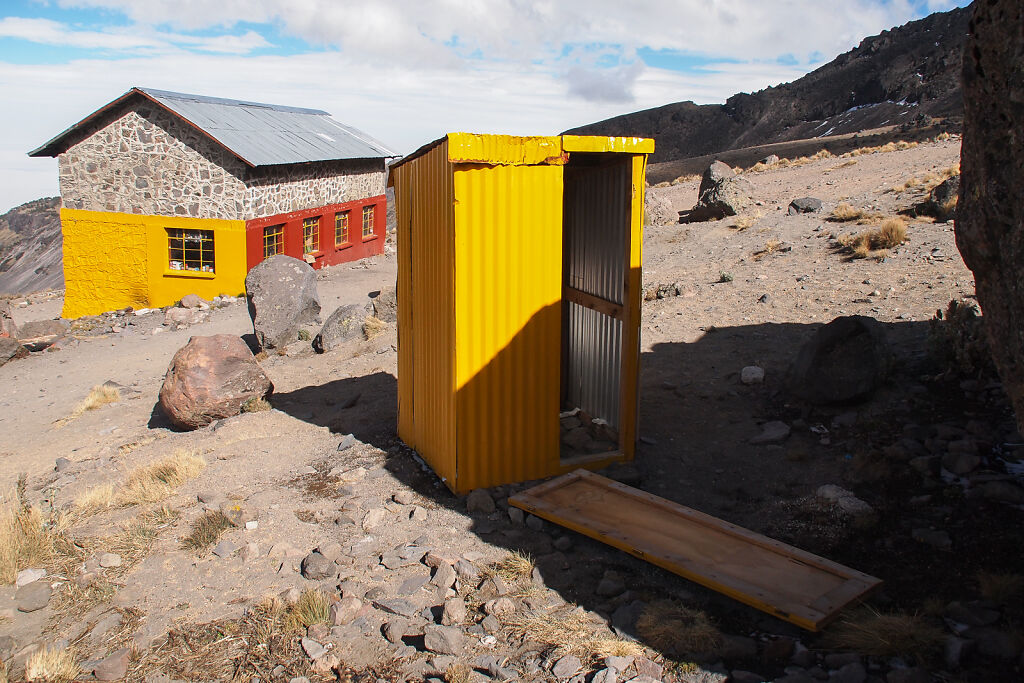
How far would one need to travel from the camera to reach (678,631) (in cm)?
442

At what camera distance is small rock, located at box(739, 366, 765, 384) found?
8.45 metres

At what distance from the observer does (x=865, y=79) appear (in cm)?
5634

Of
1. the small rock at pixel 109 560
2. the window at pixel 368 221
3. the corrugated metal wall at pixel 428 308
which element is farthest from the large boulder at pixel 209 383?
the window at pixel 368 221

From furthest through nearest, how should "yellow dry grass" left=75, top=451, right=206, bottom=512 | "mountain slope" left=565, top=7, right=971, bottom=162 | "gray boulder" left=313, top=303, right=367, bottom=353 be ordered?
"mountain slope" left=565, top=7, right=971, bottom=162 < "gray boulder" left=313, top=303, right=367, bottom=353 < "yellow dry grass" left=75, top=451, right=206, bottom=512

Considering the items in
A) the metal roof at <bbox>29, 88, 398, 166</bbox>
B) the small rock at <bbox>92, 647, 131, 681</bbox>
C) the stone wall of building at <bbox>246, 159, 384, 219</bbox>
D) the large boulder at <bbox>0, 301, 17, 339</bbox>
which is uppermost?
→ the metal roof at <bbox>29, 88, 398, 166</bbox>

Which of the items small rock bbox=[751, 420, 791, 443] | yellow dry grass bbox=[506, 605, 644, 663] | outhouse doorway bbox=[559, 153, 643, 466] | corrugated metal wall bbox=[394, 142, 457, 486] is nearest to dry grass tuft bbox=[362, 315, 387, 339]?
corrugated metal wall bbox=[394, 142, 457, 486]

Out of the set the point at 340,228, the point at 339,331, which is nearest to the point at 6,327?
the point at 339,331

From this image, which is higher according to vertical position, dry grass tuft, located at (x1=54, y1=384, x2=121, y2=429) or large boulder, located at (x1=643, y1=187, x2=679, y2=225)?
large boulder, located at (x1=643, y1=187, x2=679, y2=225)

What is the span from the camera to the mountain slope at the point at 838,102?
4888 cm

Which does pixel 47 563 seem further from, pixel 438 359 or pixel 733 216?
pixel 733 216

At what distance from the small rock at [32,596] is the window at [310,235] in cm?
1677

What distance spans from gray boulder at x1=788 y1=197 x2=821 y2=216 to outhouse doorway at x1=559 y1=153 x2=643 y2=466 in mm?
9872

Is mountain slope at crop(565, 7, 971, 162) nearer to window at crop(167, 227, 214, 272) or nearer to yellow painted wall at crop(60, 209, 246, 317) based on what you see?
yellow painted wall at crop(60, 209, 246, 317)

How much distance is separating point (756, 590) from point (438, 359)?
10.7ft
